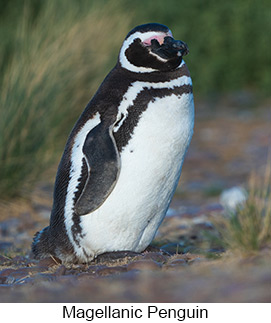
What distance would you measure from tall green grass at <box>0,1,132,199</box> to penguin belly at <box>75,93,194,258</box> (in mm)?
2623

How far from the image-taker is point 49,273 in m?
3.52

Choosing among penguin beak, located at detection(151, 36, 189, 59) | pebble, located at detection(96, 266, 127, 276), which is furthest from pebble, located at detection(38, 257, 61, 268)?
penguin beak, located at detection(151, 36, 189, 59)

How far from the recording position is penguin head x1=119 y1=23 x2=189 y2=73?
12.0 feet

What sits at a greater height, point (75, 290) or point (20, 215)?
point (75, 290)

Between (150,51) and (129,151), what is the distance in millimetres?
572

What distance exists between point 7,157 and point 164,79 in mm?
2902

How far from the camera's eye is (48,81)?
6.65 meters

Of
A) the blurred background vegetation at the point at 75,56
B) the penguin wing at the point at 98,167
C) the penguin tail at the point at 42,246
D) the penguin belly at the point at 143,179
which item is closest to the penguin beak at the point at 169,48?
the penguin belly at the point at 143,179

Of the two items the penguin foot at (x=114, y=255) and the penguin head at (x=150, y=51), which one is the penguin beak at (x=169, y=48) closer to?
the penguin head at (x=150, y=51)

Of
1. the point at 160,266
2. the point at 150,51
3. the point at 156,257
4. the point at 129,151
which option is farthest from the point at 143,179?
the point at 150,51

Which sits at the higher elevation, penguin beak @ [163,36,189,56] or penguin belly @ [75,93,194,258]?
penguin beak @ [163,36,189,56]

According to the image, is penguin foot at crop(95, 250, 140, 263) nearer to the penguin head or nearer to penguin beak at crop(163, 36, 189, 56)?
the penguin head
